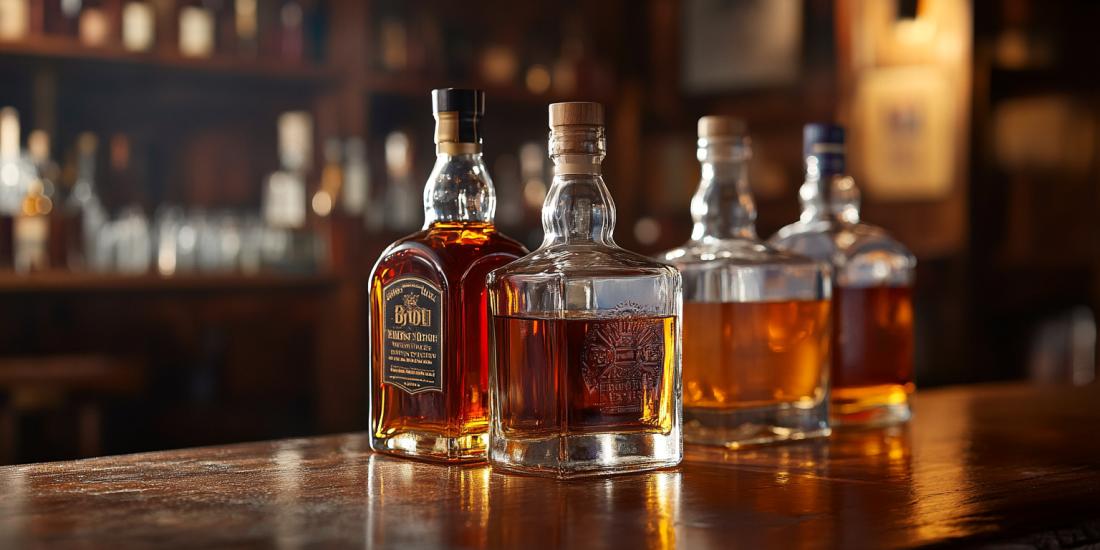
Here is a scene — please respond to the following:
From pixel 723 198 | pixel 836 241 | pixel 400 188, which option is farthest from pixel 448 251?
pixel 400 188

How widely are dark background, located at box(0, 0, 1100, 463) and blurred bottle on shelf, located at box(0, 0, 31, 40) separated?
2cm

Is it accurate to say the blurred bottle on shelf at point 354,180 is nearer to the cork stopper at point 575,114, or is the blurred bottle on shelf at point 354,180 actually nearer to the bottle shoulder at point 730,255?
the bottle shoulder at point 730,255

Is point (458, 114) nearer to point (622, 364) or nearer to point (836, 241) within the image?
point (622, 364)

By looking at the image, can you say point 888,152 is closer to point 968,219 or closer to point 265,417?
point 968,219

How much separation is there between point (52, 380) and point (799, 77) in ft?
6.40

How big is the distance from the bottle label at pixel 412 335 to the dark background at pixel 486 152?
1.84 m

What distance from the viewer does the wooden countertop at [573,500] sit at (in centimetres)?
62

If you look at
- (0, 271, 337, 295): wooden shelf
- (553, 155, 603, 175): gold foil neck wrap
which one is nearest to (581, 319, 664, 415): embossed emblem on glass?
(553, 155, 603, 175): gold foil neck wrap

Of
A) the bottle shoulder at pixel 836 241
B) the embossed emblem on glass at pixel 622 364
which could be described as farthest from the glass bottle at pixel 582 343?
the bottle shoulder at pixel 836 241

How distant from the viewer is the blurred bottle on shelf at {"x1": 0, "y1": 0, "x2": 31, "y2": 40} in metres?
2.44

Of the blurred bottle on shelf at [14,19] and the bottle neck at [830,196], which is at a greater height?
the blurred bottle on shelf at [14,19]

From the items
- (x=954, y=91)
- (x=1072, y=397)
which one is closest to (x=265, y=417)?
(x=954, y=91)

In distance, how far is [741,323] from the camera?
0.91 metres

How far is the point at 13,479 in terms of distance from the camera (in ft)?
2.60
